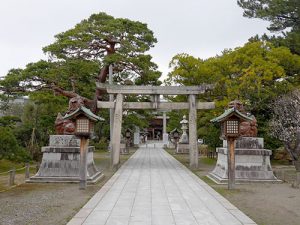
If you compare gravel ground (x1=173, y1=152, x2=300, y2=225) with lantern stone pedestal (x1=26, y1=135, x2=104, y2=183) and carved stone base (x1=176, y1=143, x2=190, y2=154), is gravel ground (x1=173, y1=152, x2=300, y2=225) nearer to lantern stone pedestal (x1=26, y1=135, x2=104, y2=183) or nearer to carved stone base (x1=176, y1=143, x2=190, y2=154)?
lantern stone pedestal (x1=26, y1=135, x2=104, y2=183)

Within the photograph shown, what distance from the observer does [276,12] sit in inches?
1003

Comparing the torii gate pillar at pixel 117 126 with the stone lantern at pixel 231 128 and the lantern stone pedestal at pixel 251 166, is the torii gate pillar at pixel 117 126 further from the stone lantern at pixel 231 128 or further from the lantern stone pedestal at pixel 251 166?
the stone lantern at pixel 231 128

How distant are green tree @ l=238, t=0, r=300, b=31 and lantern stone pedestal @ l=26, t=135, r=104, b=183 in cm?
1768

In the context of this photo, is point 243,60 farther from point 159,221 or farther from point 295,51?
point 159,221

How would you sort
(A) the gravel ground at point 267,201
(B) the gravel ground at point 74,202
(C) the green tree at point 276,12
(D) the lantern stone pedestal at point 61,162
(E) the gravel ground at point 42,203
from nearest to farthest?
(E) the gravel ground at point 42,203 < (B) the gravel ground at point 74,202 < (A) the gravel ground at point 267,201 < (D) the lantern stone pedestal at point 61,162 < (C) the green tree at point 276,12

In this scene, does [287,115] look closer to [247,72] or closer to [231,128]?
[247,72]

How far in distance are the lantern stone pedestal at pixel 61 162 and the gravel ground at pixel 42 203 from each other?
96cm

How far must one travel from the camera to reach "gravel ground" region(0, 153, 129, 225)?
870cm

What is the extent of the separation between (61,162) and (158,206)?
23.5 feet

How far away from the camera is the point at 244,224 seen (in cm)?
826

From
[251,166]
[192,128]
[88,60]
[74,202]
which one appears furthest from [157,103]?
[74,202]

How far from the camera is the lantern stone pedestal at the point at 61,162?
15562mm

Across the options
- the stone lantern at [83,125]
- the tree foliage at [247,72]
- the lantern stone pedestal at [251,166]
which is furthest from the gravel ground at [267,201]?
the tree foliage at [247,72]

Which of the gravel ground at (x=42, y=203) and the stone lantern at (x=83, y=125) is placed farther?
the stone lantern at (x=83, y=125)
